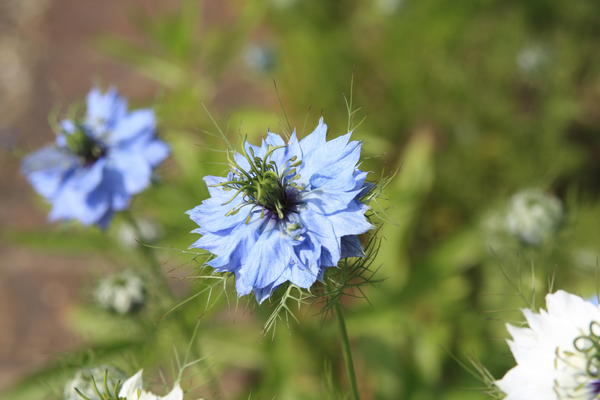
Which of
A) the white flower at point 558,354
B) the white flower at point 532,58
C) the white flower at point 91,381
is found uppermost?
the white flower at point 532,58

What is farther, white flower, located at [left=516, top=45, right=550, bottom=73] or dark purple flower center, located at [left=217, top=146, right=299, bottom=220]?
white flower, located at [left=516, top=45, right=550, bottom=73]

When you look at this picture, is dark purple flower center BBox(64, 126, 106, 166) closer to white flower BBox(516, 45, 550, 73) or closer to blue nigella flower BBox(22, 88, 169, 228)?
blue nigella flower BBox(22, 88, 169, 228)

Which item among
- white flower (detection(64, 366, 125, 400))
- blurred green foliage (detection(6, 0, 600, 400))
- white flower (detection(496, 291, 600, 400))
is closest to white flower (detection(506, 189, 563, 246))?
blurred green foliage (detection(6, 0, 600, 400))

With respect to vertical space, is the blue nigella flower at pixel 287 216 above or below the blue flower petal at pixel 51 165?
below

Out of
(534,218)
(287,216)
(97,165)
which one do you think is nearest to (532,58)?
(534,218)

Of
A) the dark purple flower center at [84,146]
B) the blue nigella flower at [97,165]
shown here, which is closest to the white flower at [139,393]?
the blue nigella flower at [97,165]

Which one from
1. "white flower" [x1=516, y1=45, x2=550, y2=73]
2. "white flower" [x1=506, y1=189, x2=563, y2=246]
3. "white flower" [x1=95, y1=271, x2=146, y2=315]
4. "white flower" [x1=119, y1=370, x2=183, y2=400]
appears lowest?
"white flower" [x1=119, y1=370, x2=183, y2=400]

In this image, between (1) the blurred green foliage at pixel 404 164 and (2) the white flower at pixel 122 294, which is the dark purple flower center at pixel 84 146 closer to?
(1) the blurred green foliage at pixel 404 164
